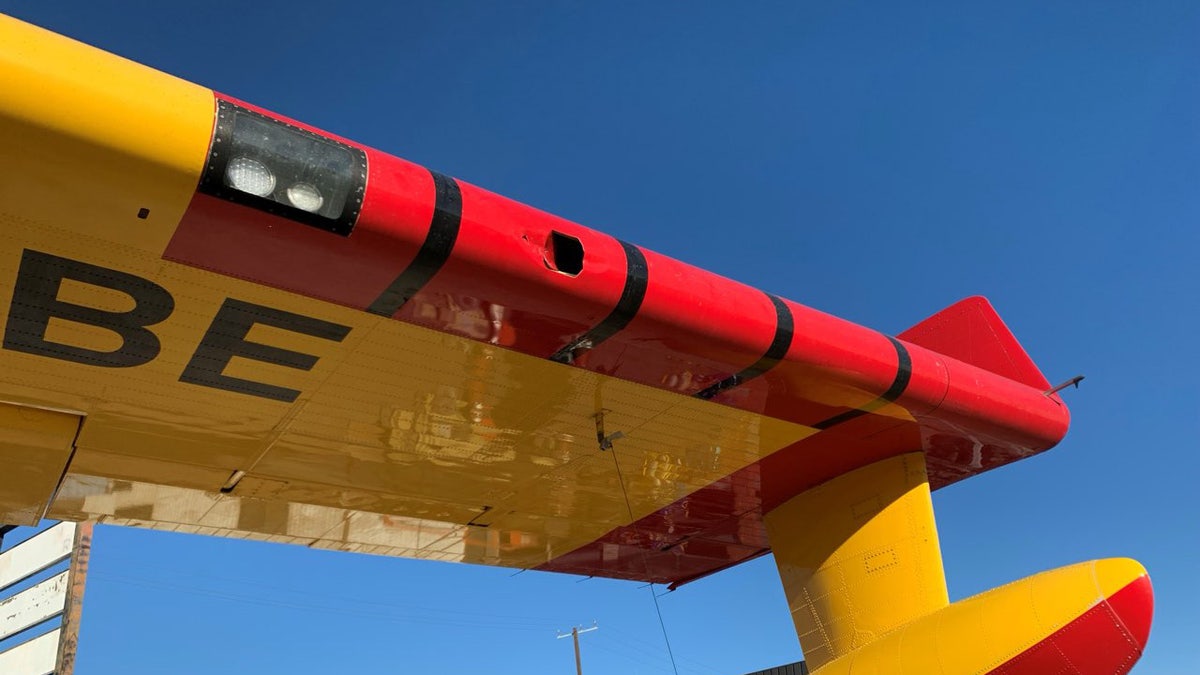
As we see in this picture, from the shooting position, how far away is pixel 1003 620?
6.45 m

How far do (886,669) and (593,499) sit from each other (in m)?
3.61

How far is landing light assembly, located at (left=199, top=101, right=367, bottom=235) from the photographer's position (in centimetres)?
→ 415

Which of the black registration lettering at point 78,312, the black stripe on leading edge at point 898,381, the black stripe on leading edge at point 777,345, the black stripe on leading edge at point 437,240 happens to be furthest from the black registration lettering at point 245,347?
the black stripe on leading edge at point 898,381

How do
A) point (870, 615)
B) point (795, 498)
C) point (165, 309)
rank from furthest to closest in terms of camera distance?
point (795, 498) < point (870, 615) < point (165, 309)

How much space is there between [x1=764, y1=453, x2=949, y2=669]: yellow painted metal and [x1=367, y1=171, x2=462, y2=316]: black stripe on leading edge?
5.51 m

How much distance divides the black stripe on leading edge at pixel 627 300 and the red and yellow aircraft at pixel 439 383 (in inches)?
0.9

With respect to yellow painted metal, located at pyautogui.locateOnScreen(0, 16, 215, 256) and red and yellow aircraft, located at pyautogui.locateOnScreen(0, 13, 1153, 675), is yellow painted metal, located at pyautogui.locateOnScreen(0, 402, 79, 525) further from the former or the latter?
yellow painted metal, located at pyautogui.locateOnScreen(0, 16, 215, 256)

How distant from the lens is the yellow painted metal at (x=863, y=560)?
25.5ft

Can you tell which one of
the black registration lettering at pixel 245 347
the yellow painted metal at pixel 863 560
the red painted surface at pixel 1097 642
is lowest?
Result: the red painted surface at pixel 1097 642

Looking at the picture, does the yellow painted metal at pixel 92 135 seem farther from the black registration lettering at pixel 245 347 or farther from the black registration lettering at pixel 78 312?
the black registration lettering at pixel 245 347

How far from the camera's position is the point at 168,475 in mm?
8141

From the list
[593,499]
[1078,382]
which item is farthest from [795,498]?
[1078,382]

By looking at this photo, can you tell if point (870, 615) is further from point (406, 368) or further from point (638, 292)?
point (406, 368)

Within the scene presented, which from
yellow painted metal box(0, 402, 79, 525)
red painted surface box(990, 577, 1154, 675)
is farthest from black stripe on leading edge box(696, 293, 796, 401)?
yellow painted metal box(0, 402, 79, 525)
